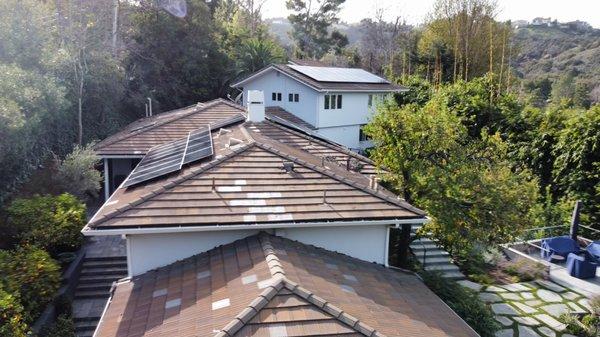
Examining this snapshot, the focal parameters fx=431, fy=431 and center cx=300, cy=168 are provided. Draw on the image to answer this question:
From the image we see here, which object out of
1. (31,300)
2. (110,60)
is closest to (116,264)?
(31,300)

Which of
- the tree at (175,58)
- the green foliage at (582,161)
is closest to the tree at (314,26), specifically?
the tree at (175,58)

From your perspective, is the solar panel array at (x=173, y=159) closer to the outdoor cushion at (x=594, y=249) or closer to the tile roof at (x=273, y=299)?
the tile roof at (x=273, y=299)

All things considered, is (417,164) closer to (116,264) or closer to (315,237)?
(315,237)

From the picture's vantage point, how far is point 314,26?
225 ft

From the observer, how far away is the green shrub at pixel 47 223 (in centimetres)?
1487

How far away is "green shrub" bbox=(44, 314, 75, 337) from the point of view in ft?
39.5

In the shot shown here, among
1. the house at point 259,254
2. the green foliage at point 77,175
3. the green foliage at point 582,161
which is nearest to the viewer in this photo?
the house at point 259,254

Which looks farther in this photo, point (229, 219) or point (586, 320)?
point (586, 320)

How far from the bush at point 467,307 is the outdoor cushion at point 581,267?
21.5ft

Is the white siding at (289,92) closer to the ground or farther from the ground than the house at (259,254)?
farther from the ground

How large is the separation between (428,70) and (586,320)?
36.0 metres

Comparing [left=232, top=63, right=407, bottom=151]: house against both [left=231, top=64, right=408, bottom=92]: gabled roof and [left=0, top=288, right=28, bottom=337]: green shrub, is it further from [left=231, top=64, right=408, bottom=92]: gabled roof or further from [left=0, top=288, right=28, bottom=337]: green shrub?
[left=0, top=288, right=28, bottom=337]: green shrub

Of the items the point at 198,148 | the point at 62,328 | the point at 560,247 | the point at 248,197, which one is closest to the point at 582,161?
the point at 560,247

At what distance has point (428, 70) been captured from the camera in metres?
45.9
